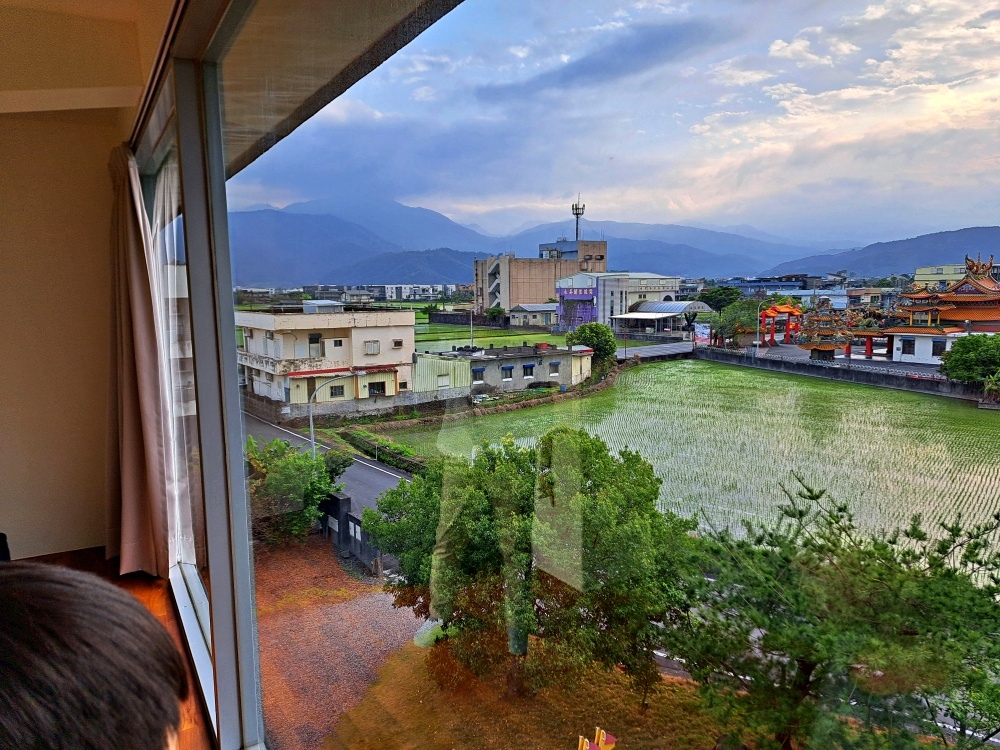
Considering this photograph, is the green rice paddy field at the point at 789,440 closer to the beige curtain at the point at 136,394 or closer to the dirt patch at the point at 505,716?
the dirt patch at the point at 505,716

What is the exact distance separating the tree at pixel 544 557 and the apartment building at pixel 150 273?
479 millimetres

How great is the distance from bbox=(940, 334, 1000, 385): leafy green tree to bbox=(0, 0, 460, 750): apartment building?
725mm

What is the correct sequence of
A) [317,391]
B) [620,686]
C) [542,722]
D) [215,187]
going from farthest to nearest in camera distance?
[215,187] < [317,391] < [542,722] < [620,686]

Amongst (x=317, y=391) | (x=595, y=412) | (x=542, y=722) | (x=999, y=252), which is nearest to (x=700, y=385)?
(x=595, y=412)

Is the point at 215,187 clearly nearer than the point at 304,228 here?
No

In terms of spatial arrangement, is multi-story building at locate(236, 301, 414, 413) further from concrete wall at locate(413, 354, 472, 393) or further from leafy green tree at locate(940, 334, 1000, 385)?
leafy green tree at locate(940, 334, 1000, 385)

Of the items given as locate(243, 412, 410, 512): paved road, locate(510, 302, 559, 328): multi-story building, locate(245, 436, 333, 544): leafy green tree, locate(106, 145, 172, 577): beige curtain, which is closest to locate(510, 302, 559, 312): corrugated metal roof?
locate(510, 302, 559, 328): multi-story building

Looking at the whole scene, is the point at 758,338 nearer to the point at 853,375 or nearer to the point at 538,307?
the point at 853,375

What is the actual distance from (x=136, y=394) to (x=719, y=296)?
3.11 m

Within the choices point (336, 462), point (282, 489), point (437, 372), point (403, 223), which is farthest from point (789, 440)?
point (282, 489)

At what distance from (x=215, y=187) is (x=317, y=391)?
0.69m

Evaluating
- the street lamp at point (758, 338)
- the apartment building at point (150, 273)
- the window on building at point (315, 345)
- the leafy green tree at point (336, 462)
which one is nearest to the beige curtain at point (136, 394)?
the apartment building at point (150, 273)

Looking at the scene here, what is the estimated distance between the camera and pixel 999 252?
0.39 m

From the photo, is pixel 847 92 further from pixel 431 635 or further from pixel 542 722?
pixel 431 635
